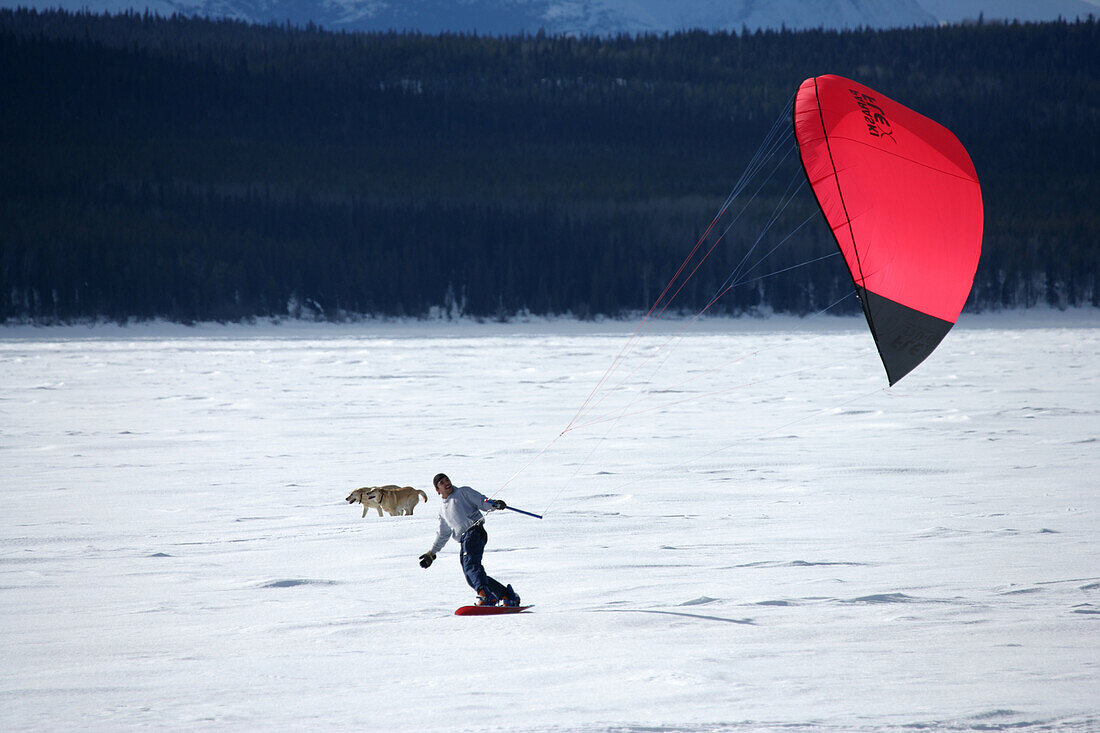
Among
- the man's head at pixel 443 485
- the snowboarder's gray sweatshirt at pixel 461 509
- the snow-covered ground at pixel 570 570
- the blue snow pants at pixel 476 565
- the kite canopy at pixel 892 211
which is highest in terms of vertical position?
the kite canopy at pixel 892 211

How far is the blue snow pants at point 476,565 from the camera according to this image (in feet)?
22.8

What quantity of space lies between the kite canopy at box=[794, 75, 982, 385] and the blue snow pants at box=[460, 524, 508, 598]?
4.24 metres

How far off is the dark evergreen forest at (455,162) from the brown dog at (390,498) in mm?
65500

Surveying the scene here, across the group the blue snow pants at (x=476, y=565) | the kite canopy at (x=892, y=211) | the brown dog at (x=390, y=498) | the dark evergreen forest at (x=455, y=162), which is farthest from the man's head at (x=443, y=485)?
the dark evergreen forest at (x=455, y=162)

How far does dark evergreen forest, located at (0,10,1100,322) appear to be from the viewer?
77.8 meters

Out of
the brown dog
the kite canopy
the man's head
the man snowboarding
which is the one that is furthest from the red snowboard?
the kite canopy

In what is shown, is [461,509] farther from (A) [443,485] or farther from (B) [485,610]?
(B) [485,610]

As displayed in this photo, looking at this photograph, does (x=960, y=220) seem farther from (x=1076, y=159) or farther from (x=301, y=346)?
(x=1076, y=159)

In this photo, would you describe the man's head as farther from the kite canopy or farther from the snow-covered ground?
the kite canopy

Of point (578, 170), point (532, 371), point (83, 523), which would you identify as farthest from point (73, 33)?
point (83, 523)

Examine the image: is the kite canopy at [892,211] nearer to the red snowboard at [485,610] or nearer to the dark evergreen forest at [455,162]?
the red snowboard at [485,610]

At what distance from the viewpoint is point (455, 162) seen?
98.4 meters

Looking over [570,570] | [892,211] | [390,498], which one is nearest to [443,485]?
[570,570]

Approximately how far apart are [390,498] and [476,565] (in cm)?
312
